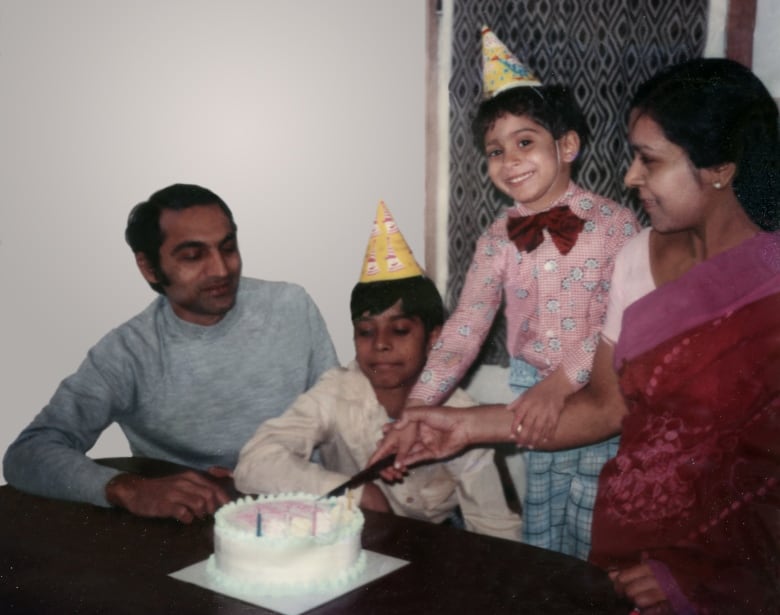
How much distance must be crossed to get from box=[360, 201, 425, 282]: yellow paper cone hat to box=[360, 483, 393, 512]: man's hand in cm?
43

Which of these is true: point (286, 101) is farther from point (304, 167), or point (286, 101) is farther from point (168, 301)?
point (168, 301)

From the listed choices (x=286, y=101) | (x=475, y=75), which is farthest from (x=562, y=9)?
(x=286, y=101)

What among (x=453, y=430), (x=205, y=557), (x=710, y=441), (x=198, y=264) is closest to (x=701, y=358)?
(x=710, y=441)

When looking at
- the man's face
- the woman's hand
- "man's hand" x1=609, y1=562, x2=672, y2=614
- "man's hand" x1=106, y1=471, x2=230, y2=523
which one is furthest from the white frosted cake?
the man's face

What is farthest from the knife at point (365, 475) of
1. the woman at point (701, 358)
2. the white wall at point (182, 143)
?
the woman at point (701, 358)

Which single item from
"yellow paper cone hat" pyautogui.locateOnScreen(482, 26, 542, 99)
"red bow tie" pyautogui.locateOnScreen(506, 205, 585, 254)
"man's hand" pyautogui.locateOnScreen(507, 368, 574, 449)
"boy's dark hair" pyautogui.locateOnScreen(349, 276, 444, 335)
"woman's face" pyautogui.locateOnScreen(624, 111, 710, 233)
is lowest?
"man's hand" pyautogui.locateOnScreen(507, 368, 574, 449)

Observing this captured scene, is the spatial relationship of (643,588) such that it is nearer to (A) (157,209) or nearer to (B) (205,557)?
(B) (205,557)

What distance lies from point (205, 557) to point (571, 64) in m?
1.08

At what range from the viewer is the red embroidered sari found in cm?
127

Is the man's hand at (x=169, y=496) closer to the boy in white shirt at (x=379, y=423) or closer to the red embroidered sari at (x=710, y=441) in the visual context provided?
the boy in white shirt at (x=379, y=423)

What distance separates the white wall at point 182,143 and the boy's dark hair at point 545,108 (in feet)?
0.78

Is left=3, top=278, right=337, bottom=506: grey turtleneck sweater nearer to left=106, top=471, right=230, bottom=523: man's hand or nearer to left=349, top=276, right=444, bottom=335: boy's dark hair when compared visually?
left=349, top=276, right=444, bottom=335: boy's dark hair

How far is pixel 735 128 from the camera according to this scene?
1287mm

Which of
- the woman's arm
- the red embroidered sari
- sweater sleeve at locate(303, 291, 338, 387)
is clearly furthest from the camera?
sweater sleeve at locate(303, 291, 338, 387)
